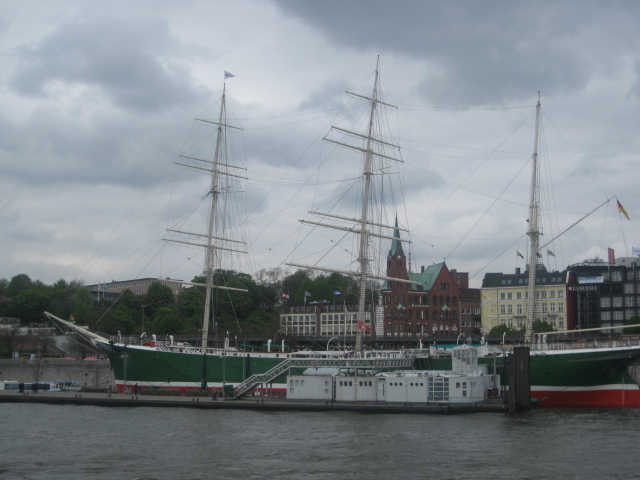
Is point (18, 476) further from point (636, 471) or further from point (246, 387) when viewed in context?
point (246, 387)

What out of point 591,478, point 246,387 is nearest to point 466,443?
point 591,478

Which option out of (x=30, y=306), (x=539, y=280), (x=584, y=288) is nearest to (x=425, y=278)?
(x=539, y=280)

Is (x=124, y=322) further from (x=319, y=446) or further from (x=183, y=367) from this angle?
(x=319, y=446)

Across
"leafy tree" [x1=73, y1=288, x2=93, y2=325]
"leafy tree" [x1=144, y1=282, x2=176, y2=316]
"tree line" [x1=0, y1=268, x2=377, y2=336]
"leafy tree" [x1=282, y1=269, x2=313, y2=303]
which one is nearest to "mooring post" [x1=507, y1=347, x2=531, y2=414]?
"tree line" [x1=0, y1=268, x2=377, y2=336]

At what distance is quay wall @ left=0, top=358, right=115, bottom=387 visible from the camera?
9131cm

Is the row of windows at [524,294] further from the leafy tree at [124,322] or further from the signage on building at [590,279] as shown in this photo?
the leafy tree at [124,322]

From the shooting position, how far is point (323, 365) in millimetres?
64188

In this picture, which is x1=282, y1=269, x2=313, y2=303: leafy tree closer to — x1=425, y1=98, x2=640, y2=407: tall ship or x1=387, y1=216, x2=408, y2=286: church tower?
x1=387, y1=216, x2=408, y2=286: church tower

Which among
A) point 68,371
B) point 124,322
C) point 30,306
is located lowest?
point 68,371

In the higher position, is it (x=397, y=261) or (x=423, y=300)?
(x=397, y=261)

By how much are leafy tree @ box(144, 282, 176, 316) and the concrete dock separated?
71296 millimetres

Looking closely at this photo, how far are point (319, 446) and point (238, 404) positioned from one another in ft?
62.1

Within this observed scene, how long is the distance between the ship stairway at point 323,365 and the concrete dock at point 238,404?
2580 mm

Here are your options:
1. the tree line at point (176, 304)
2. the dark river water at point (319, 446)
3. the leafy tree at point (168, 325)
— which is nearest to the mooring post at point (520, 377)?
the dark river water at point (319, 446)
